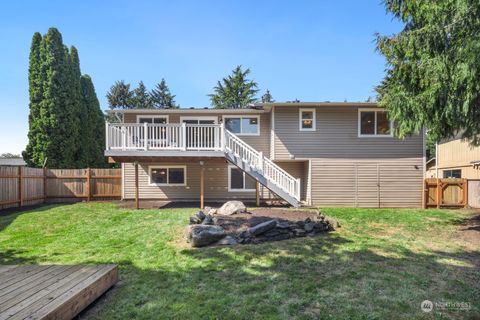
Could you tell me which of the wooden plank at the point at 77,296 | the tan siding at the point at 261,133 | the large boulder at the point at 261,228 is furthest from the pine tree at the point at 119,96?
the wooden plank at the point at 77,296

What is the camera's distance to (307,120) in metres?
13.7

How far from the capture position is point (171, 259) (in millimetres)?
5859

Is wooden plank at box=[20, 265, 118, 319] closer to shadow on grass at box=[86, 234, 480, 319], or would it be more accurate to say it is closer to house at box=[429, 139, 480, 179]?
shadow on grass at box=[86, 234, 480, 319]

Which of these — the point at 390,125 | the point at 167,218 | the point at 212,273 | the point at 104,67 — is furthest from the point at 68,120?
the point at 390,125

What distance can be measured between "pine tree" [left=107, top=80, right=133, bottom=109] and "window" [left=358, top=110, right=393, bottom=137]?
3844 centimetres

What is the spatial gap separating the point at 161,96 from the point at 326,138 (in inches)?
1534

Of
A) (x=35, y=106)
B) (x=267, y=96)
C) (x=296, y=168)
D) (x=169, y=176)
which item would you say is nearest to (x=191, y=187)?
(x=169, y=176)

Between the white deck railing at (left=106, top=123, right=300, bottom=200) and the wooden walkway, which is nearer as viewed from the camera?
the wooden walkway

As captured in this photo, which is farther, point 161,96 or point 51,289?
point 161,96

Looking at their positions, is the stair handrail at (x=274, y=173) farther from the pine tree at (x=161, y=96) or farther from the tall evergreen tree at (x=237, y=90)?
the pine tree at (x=161, y=96)

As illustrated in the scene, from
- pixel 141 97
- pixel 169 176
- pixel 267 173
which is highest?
pixel 141 97

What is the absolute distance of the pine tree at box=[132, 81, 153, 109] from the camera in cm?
4584

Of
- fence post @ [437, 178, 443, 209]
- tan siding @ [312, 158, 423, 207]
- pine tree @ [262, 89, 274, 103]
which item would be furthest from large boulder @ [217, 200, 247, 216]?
pine tree @ [262, 89, 274, 103]

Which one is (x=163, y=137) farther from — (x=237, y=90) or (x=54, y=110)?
(x=237, y=90)
